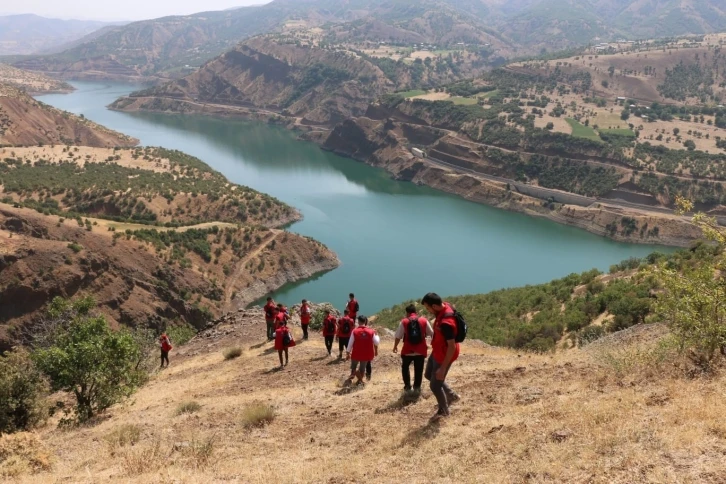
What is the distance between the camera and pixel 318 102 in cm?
15312

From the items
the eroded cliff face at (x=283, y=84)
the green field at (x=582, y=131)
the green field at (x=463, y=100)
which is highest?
the eroded cliff face at (x=283, y=84)

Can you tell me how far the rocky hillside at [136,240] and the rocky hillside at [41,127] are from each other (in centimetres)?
1862

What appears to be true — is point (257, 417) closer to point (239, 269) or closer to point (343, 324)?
point (343, 324)

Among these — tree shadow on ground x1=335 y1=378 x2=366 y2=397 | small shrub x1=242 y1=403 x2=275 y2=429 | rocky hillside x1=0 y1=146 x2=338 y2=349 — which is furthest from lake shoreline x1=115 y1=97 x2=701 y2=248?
small shrub x1=242 y1=403 x2=275 y2=429

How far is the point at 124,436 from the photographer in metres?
9.98

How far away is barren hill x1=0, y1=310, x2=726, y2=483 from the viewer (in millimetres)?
6449

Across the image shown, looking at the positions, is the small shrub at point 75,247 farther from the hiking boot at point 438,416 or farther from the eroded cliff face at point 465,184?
the eroded cliff face at point 465,184

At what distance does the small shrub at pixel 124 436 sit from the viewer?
985cm

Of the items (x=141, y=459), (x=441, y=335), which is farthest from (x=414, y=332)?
(x=141, y=459)

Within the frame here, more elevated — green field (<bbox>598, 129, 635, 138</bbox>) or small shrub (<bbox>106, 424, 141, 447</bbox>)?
green field (<bbox>598, 129, 635, 138</bbox>)

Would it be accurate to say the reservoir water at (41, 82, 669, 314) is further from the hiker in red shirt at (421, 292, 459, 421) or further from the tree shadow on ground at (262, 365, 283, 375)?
the hiker in red shirt at (421, 292, 459, 421)

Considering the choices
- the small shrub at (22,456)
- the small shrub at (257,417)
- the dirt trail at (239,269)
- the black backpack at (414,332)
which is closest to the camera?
the small shrub at (22,456)

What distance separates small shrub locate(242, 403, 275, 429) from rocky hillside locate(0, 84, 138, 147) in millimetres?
92728

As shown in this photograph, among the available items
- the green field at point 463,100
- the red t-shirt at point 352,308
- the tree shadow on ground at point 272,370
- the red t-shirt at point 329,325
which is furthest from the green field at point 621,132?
the tree shadow on ground at point 272,370
